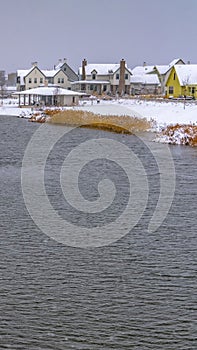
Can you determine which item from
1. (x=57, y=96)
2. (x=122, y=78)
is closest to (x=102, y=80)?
(x=122, y=78)

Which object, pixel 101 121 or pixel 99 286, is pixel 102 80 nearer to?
pixel 101 121

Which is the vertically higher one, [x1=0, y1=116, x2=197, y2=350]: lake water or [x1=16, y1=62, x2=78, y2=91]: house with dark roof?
[x1=16, y1=62, x2=78, y2=91]: house with dark roof

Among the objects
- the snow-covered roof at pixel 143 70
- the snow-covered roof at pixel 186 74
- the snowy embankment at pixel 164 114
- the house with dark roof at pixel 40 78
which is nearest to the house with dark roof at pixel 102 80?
the house with dark roof at pixel 40 78

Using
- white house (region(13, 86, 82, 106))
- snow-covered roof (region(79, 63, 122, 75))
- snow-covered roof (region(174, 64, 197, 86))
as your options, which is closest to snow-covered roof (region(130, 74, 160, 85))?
snow-covered roof (region(79, 63, 122, 75))

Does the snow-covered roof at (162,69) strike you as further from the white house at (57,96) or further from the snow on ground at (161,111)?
the snow on ground at (161,111)

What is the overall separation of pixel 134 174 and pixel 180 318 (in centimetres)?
1432

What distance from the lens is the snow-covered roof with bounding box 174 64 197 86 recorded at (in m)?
74.2

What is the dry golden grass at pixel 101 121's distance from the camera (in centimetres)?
4532

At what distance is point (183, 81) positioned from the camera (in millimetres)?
74625

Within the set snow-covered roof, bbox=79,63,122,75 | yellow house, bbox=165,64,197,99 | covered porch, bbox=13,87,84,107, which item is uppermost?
snow-covered roof, bbox=79,63,122,75

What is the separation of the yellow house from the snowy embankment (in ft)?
31.5

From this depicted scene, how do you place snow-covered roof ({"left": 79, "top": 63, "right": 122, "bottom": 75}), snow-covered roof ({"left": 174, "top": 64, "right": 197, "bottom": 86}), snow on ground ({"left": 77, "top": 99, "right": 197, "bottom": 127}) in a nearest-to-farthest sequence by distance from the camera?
1. snow on ground ({"left": 77, "top": 99, "right": 197, "bottom": 127})
2. snow-covered roof ({"left": 174, "top": 64, "right": 197, "bottom": 86})
3. snow-covered roof ({"left": 79, "top": 63, "right": 122, "bottom": 75})

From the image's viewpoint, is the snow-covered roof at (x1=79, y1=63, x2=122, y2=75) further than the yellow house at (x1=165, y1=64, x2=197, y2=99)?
Yes

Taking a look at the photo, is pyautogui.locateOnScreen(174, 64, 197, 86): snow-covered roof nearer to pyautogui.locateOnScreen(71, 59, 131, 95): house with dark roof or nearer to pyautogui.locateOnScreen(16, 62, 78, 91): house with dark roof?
pyautogui.locateOnScreen(71, 59, 131, 95): house with dark roof
